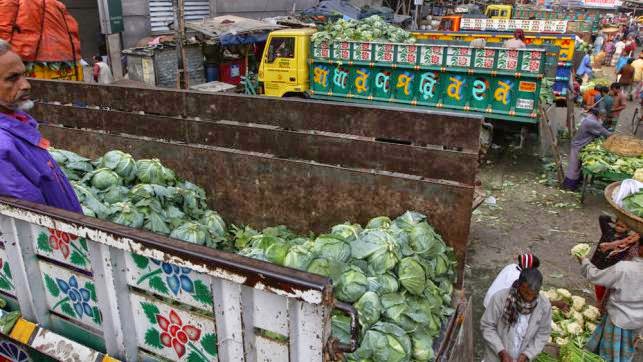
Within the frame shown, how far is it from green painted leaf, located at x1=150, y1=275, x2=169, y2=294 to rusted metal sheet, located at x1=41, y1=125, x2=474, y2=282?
222 cm

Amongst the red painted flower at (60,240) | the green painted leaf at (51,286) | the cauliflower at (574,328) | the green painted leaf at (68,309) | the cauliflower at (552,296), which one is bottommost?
the cauliflower at (574,328)

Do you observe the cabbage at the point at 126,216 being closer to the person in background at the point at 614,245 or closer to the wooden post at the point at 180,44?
the person in background at the point at 614,245

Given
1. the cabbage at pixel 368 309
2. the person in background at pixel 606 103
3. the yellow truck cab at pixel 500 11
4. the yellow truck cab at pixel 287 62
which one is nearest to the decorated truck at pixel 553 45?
the person in background at pixel 606 103

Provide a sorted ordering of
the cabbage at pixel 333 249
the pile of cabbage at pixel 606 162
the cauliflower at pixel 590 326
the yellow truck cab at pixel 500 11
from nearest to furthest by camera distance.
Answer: the cabbage at pixel 333 249, the cauliflower at pixel 590 326, the pile of cabbage at pixel 606 162, the yellow truck cab at pixel 500 11

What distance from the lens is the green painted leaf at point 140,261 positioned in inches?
79.2

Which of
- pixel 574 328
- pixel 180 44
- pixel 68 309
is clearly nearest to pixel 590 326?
pixel 574 328

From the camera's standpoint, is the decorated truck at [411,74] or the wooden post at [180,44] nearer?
the decorated truck at [411,74]

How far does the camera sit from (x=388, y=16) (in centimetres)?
2428

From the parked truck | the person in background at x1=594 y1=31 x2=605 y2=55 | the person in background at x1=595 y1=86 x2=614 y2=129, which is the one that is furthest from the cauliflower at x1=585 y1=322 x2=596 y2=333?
the person in background at x1=594 y1=31 x2=605 y2=55

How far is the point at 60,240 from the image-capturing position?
7.41 ft

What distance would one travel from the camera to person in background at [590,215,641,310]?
3.82 meters

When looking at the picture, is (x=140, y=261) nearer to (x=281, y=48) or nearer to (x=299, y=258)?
(x=299, y=258)

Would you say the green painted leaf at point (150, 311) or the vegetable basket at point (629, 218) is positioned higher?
the green painted leaf at point (150, 311)

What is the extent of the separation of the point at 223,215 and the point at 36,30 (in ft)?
18.3
